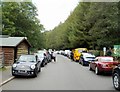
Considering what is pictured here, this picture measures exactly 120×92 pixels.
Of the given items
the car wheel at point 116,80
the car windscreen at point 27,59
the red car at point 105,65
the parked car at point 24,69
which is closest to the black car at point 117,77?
the car wheel at point 116,80

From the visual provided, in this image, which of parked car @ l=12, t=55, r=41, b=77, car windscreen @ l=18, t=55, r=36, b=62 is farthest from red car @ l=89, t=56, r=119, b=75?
parked car @ l=12, t=55, r=41, b=77

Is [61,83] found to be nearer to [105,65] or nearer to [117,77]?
[117,77]

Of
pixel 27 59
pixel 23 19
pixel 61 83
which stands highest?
pixel 23 19

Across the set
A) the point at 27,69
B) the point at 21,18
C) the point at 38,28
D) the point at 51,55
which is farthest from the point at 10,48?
the point at 38,28

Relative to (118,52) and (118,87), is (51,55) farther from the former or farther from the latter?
(118,87)

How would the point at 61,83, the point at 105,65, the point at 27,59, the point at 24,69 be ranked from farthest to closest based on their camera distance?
the point at 105,65, the point at 27,59, the point at 24,69, the point at 61,83

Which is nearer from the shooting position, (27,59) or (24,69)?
(24,69)

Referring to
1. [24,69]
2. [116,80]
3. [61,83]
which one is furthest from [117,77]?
[24,69]

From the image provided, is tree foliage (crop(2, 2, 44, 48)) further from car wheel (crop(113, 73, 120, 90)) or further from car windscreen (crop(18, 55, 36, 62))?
car wheel (crop(113, 73, 120, 90))

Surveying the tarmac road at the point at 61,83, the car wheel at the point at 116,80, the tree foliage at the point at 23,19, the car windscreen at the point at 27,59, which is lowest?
the tarmac road at the point at 61,83

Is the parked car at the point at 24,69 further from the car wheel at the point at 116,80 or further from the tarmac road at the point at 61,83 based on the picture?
the car wheel at the point at 116,80

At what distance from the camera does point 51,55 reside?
41969mm

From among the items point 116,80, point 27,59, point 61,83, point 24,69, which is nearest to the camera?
point 116,80

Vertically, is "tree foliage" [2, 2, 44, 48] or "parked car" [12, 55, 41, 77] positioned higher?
"tree foliage" [2, 2, 44, 48]
